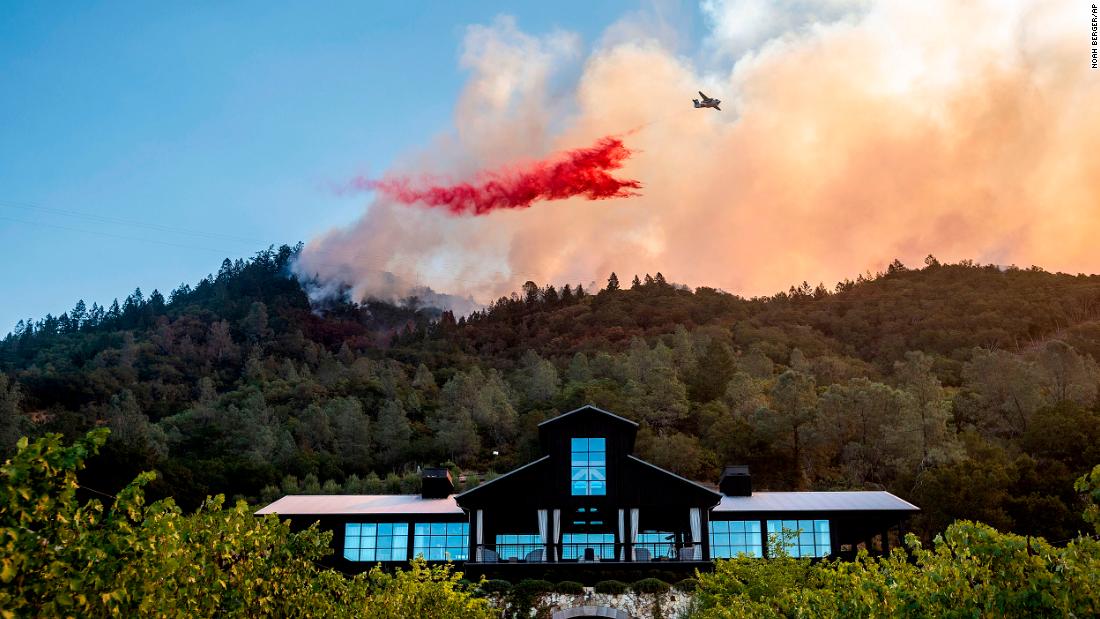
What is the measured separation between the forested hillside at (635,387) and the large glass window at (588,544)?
2159 cm

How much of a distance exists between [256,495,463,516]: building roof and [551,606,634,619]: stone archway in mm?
8678

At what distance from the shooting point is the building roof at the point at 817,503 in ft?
151

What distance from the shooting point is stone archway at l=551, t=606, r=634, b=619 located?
4138 cm

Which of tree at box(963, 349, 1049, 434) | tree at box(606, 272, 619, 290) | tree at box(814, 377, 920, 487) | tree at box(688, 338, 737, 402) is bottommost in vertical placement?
tree at box(814, 377, 920, 487)

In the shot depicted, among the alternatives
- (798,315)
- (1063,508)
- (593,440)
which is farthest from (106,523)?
(798,315)

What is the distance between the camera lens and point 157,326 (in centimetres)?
18112

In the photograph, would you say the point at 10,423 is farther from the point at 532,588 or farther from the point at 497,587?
the point at 532,588

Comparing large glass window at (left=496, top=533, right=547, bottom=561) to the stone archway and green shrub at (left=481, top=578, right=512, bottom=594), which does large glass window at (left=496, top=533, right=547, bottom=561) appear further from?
the stone archway

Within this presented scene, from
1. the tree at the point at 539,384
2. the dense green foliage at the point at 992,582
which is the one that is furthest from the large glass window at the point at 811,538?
the tree at the point at 539,384

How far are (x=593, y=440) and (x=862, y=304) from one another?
11880 cm

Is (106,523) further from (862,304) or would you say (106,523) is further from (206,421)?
(862,304)

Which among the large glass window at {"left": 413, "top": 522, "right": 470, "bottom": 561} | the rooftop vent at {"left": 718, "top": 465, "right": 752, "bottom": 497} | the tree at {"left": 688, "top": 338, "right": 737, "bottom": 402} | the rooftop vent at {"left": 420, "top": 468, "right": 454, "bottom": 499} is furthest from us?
the tree at {"left": 688, "top": 338, "right": 737, "bottom": 402}

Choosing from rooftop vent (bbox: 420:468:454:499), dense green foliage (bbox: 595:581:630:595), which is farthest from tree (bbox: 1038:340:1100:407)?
rooftop vent (bbox: 420:468:454:499)

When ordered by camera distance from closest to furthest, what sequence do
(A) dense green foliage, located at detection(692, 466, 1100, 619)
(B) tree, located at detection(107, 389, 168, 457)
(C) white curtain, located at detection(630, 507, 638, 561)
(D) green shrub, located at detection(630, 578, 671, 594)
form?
1. (A) dense green foliage, located at detection(692, 466, 1100, 619)
2. (D) green shrub, located at detection(630, 578, 671, 594)
3. (C) white curtain, located at detection(630, 507, 638, 561)
4. (B) tree, located at detection(107, 389, 168, 457)
